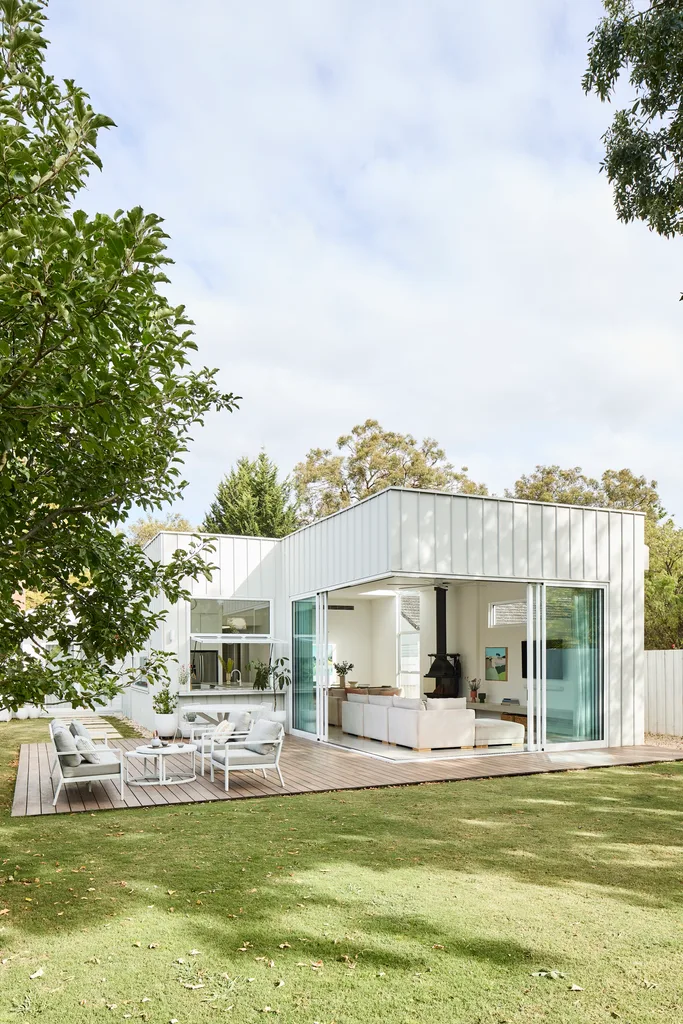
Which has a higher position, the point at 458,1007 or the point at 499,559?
the point at 499,559

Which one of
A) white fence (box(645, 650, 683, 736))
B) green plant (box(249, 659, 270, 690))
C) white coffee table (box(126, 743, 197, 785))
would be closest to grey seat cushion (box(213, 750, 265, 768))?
white coffee table (box(126, 743, 197, 785))

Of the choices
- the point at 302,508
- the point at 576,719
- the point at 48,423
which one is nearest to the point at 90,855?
the point at 48,423

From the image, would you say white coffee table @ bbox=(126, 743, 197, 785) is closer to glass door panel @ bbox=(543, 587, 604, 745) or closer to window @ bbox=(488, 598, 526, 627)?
glass door panel @ bbox=(543, 587, 604, 745)

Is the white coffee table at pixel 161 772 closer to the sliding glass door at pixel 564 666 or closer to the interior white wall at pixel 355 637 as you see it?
the sliding glass door at pixel 564 666

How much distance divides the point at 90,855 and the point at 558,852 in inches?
150

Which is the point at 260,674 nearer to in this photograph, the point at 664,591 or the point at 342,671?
the point at 342,671

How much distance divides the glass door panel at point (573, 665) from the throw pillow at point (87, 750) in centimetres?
679

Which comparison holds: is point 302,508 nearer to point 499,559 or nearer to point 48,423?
point 499,559

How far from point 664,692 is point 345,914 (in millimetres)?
11350

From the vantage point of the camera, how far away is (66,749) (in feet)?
27.7

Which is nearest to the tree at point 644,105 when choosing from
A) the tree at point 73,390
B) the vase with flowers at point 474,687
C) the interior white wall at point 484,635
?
the tree at point 73,390

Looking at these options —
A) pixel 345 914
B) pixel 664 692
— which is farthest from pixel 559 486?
pixel 345 914

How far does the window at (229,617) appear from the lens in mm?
14977

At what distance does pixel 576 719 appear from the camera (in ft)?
40.2
